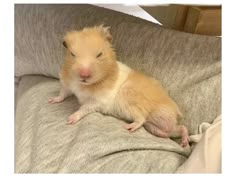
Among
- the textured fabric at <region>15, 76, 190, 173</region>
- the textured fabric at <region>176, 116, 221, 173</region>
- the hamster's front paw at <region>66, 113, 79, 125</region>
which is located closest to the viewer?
the textured fabric at <region>176, 116, 221, 173</region>

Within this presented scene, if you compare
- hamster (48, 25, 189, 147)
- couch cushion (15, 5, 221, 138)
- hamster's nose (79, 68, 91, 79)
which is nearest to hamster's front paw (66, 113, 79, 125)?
hamster (48, 25, 189, 147)

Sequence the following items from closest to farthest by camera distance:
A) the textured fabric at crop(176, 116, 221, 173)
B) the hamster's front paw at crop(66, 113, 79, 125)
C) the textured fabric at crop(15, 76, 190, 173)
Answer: the textured fabric at crop(176, 116, 221, 173) < the textured fabric at crop(15, 76, 190, 173) < the hamster's front paw at crop(66, 113, 79, 125)

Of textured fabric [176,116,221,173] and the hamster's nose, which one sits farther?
the hamster's nose

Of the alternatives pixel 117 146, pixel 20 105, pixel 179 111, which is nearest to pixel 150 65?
pixel 179 111

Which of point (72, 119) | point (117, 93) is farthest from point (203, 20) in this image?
point (72, 119)

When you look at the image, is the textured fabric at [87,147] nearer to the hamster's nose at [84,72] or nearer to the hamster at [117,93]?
the hamster at [117,93]

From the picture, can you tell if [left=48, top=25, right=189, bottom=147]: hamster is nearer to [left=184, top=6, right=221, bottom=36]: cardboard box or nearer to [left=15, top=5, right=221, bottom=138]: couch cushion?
[left=15, top=5, right=221, bottom=138]: couch cushion

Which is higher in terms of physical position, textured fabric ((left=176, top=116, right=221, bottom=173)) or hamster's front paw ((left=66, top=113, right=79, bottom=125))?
hamster's front paw ((left=66, top=113, right=79, bottom=125))
